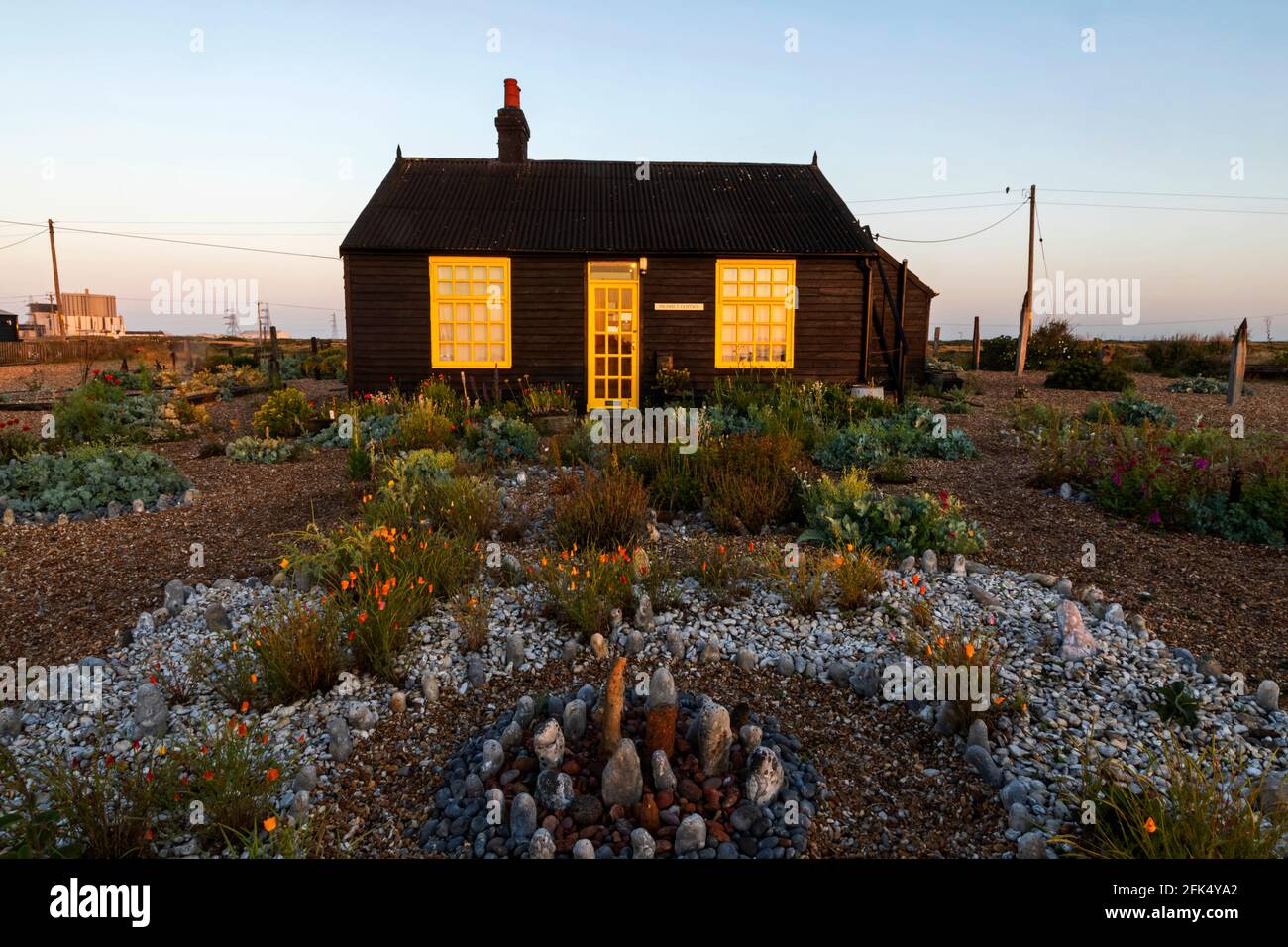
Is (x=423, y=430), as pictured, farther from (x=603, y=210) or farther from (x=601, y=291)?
(x=603, y=210)

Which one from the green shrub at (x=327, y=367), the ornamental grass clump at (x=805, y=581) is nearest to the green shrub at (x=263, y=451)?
the ornamental grass clump at (x=805, y=581)

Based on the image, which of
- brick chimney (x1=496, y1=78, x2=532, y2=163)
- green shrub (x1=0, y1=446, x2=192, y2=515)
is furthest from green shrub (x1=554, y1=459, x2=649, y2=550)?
brick chimney (x1=496, y1=78, x2=532, y2=163)

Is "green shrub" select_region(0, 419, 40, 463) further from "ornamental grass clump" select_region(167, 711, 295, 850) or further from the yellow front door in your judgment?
the yellow front door

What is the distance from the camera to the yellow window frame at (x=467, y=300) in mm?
13938

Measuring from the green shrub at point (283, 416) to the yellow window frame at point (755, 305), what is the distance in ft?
23.6

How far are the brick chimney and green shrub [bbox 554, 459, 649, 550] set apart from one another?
1241 cm

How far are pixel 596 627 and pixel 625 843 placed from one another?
5.70 feet

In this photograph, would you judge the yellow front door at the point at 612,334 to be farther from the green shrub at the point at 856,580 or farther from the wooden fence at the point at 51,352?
the wooden fence at the point at 51,352

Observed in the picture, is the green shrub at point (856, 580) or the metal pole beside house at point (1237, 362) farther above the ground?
the metal pole beside house at point (1237, 362)

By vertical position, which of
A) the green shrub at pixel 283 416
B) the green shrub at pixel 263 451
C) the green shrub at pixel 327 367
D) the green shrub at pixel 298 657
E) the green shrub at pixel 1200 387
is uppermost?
the green shrub at pixel 327 367

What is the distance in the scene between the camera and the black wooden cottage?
45.6 feet

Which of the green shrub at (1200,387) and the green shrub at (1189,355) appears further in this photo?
the green shrub at (1189,355)

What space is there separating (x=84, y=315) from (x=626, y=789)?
83.9 metres
